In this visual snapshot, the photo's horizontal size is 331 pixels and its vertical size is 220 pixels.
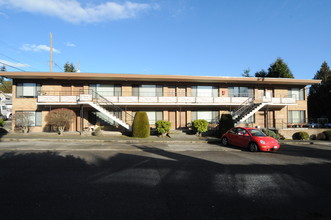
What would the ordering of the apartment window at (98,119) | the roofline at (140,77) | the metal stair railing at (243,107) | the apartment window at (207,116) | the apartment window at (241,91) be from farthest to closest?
the apartment window at (241,91), the apartment window at (207,116), the metal stair railing at (243,107), the apartment window at (98,119), the roofline at (140,77)

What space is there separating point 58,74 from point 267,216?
66.5ft

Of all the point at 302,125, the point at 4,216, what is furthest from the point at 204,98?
the point at 4,216

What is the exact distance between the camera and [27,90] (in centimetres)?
1955

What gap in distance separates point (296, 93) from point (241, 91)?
7447 mm

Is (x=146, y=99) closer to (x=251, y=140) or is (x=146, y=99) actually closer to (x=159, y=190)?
(x=251, y=140)

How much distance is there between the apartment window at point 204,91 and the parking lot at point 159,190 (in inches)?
583

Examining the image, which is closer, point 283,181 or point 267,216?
point 267,216

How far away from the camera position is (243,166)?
7641 mm

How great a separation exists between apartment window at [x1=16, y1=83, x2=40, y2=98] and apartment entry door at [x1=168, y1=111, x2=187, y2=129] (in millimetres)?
14283

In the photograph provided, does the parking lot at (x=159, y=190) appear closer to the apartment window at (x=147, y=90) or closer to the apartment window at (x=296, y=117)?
the apartment window at (x=147, y=90)

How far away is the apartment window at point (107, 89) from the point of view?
20.4 m

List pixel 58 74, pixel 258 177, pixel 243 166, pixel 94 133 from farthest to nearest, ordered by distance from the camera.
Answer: pixel 58 74 → pixel 94 133 → pixel 243 166 → pixel 258 177

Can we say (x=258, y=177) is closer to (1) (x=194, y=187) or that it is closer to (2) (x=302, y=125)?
(1) (x=194, y=187)

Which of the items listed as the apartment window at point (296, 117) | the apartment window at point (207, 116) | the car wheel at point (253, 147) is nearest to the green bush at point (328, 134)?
the apartment window at point (296, 117)
